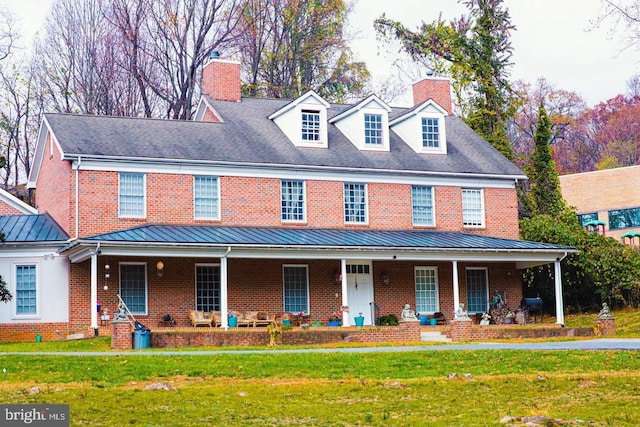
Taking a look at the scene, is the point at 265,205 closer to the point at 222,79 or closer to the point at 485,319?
the point at 222,79

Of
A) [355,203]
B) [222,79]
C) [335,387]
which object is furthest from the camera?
[222,79]

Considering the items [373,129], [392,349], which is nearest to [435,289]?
[373,129]

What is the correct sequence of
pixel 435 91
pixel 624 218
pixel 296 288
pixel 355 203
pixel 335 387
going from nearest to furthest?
1. pixel 335 387
2. pixel 296 288
3. pixel 355 203
4. pixel 435 91
5. pixel 624 218

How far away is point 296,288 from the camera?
3325 cm

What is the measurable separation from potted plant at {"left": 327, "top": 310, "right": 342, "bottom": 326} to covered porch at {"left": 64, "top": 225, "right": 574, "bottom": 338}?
0.13m

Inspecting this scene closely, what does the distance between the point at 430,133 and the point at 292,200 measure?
22.0ft

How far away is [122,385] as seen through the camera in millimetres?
17016

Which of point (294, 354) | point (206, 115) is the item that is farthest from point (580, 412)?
point (206, 115)

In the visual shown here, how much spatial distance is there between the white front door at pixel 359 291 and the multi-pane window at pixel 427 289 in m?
1.87

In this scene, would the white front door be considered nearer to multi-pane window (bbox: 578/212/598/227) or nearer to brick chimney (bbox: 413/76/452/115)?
brick chimney (bbox: 413/76/452/115)

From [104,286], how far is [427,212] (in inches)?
465

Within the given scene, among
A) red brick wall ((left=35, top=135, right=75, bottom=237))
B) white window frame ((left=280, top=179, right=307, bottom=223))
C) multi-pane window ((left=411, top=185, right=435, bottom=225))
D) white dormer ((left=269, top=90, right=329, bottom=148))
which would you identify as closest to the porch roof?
white window frame ((left=280, top=179, right=307, bottom=223))

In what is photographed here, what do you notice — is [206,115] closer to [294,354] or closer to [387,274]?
[387,274]

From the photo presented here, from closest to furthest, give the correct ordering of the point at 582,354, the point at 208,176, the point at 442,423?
the point at 442,423
the point at 582,354
the point at 208,176
